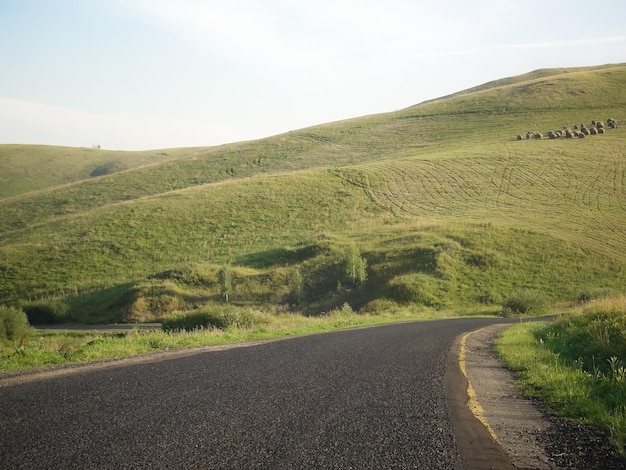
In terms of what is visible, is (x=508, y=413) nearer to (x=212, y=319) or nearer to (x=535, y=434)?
(x=535, y=434)

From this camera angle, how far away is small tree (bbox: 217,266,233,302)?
142ft

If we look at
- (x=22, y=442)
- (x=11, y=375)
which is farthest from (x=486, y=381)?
(x=11, y=375)

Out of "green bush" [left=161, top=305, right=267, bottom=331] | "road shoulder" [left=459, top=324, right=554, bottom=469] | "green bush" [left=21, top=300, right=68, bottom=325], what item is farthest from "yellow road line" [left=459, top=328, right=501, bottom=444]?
"green bush" [left=21, top=300, right=68, bottom=325]

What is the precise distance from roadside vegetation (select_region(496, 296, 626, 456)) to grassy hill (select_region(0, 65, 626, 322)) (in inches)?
879

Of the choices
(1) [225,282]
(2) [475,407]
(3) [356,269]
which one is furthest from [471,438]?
(1) [225,282]

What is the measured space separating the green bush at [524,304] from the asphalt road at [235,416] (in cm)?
2710

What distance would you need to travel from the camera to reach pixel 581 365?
10.7 metres

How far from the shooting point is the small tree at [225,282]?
4331 cm

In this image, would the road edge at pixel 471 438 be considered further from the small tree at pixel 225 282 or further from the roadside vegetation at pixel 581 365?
the small tree at pixel 225 282

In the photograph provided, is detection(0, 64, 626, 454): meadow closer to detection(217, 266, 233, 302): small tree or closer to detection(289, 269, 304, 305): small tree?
detection(289, 269, 304, 305): small tree

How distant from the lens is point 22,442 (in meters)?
6.12

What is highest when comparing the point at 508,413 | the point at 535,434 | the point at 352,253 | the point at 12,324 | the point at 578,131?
the point at 578,131

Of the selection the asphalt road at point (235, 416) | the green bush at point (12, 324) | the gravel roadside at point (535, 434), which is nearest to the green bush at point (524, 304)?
the asphalt road at point (235, 416)

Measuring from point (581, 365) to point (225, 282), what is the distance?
35.2 m
